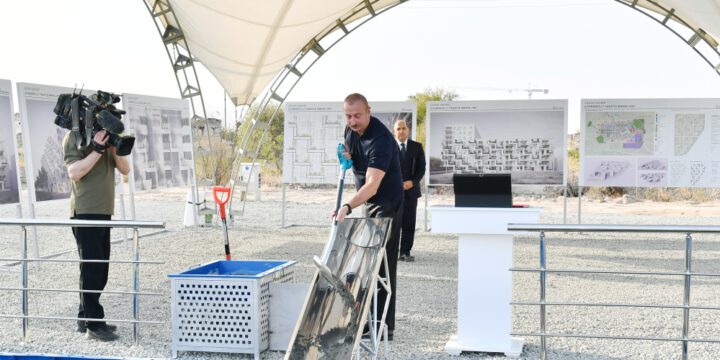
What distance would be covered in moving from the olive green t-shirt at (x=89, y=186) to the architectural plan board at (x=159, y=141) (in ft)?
15.1

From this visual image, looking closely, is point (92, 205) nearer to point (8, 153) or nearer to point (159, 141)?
point (8, 153)

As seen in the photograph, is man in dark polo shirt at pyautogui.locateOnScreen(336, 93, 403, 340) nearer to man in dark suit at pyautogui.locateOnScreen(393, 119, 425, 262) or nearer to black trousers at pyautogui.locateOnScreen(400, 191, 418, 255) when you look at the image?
man in dark suit at pyautogui.locateOnScreen(393, 119, 425, 262)

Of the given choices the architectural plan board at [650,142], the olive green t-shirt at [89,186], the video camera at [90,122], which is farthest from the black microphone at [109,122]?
the architectural plan board at [650,142]

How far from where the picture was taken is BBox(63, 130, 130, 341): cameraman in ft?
16.5

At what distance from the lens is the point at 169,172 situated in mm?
10719

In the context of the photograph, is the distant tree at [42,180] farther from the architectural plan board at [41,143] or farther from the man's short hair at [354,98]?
the man's short hair at [354,98]

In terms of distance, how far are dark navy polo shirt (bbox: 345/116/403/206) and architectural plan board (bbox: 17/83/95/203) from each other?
4355mm

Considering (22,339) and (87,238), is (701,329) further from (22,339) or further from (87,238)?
(22,339)

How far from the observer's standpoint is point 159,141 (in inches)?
412

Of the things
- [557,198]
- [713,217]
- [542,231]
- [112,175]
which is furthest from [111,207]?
[557,198]

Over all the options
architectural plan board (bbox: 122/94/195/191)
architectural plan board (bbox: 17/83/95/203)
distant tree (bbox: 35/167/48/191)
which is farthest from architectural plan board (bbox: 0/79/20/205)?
architectural plan board (bbox: 122/94/195/191)

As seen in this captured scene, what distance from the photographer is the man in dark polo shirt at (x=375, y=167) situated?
15.6 ft

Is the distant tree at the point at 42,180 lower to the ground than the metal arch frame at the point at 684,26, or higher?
lower

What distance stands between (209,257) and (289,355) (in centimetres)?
597
